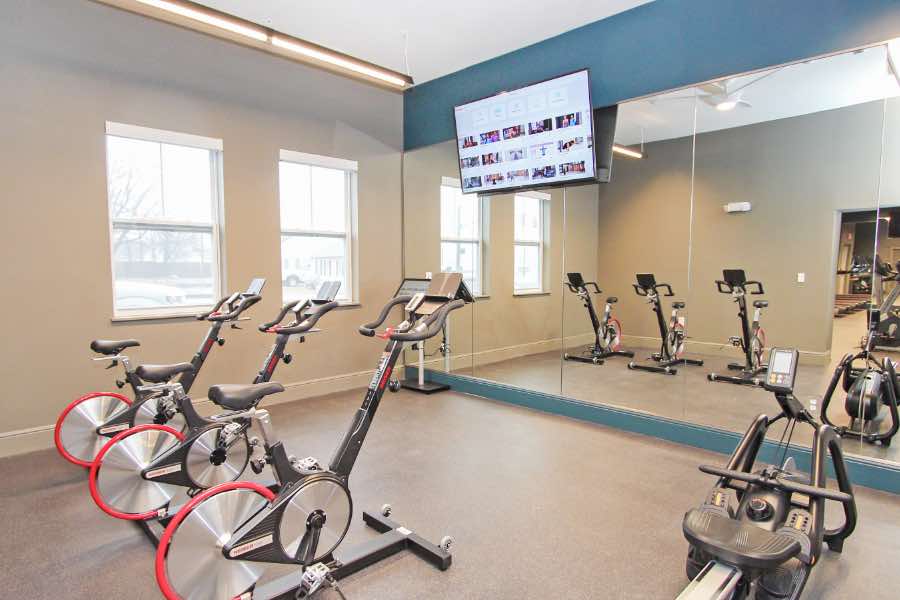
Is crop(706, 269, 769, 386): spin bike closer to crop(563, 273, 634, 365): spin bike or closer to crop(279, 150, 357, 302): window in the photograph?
crop(563, 273, 634, 365): spin bike

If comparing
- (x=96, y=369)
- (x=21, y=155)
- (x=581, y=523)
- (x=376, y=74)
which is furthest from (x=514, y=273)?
(x=21, y=155)

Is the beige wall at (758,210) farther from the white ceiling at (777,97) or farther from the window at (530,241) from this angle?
the window at (530,241)

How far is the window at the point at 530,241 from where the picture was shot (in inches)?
229

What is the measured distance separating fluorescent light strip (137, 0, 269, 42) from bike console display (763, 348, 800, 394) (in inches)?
168

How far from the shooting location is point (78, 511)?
3.09m

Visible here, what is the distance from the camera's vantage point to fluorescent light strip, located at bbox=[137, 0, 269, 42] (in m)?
3.71

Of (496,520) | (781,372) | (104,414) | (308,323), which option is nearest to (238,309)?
(308,323)

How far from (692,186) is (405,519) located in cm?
385

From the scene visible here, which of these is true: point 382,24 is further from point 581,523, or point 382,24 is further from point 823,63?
point 581,523

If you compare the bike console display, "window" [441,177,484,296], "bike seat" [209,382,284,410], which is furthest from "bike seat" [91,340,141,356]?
the bike console display

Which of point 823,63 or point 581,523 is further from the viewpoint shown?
point 823,63

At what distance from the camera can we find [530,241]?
6152mm

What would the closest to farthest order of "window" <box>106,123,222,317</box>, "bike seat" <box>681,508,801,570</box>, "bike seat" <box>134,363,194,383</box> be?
"bike seat" <box>681,508,801,570</box>, "bike seat" <box>134,363,194,383</box>, "window" <box>106,123,222,317</box>

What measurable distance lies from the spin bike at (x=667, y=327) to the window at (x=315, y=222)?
132 inches
